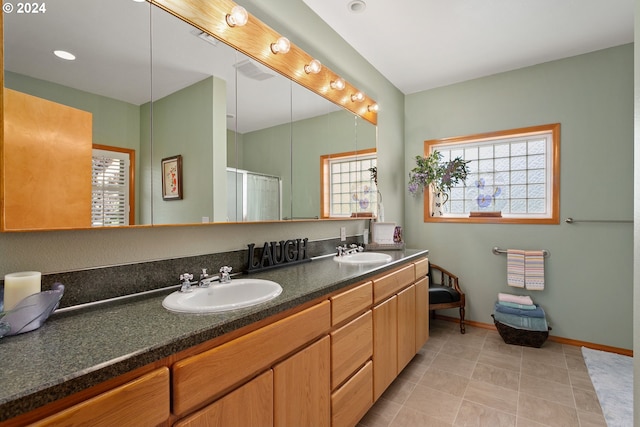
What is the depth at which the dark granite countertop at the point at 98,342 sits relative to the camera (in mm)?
581

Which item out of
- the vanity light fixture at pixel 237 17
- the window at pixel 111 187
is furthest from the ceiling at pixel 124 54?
the window at pixel 111 187

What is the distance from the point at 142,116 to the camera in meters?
1.24

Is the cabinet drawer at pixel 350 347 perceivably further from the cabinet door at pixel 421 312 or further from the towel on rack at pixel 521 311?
the towel on rack at pixel 521 311

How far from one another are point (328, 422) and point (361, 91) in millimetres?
2583

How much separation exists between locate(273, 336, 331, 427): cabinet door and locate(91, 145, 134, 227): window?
86 cm

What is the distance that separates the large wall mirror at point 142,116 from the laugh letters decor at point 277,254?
0.61 ft


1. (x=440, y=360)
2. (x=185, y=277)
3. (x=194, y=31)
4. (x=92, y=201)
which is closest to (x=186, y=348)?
(x=185, y=277)

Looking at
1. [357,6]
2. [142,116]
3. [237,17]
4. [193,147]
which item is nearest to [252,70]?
[237,17]

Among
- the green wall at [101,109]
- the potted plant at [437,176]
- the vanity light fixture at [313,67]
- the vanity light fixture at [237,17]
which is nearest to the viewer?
the green wall at [101,109]

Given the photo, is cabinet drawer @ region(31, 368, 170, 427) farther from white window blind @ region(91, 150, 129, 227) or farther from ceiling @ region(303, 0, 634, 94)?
ceiling @ region(303, 0, 634, 94)

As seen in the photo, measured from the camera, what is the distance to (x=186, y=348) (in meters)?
0.82

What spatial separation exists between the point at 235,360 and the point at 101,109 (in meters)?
1.06

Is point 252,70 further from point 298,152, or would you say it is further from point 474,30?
point 474,30

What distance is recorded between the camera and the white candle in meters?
0.85
